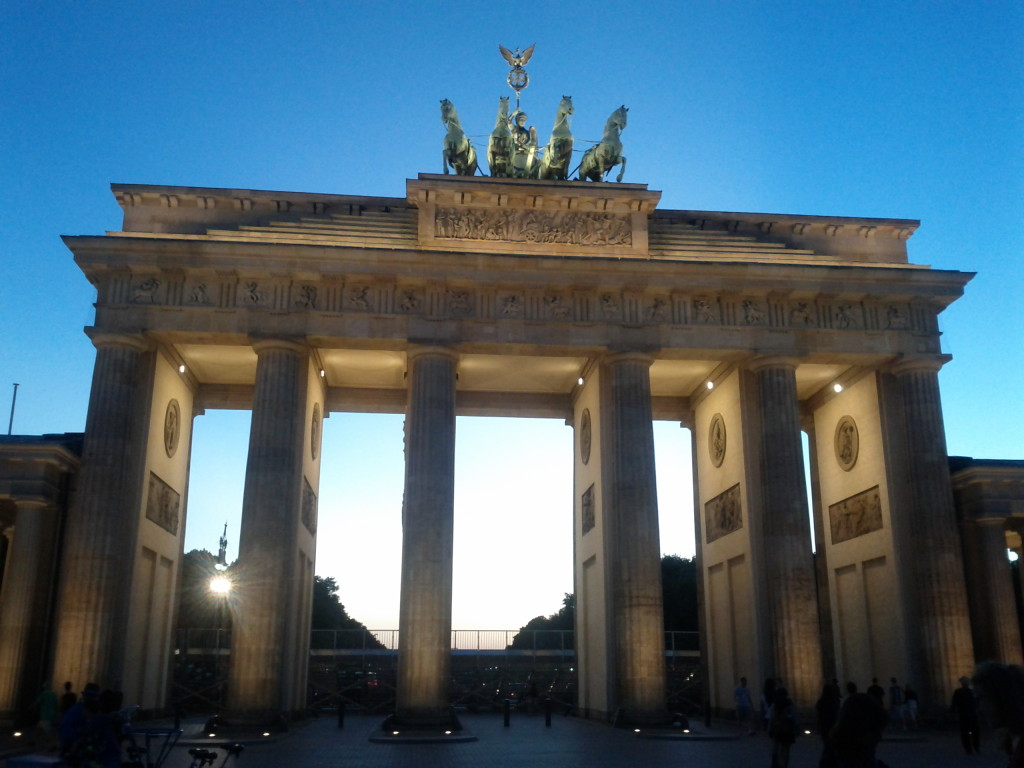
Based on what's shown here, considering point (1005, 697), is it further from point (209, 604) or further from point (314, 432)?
point (209, 604)

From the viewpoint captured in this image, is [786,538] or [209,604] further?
[209,604]

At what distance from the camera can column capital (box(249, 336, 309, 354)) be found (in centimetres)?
3048

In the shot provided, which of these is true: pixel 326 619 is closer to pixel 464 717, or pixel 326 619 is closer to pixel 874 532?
pixel 464 717

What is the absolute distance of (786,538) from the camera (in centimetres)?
3036

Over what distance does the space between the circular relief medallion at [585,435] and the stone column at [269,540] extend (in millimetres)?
10460

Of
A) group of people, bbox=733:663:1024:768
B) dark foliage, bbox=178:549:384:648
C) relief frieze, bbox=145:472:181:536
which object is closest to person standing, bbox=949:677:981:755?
group of people, bbox=733:663:1024:768

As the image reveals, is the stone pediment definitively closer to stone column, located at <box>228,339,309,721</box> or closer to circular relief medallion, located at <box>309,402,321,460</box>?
stone column, located at <box>228,339,309,721</box>

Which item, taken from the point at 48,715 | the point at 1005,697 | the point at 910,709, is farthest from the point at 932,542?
the point at 1005,697

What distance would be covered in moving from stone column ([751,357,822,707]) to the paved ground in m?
2.66

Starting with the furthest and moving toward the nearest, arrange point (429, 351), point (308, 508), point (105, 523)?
point (308, 508), point (429, 351), point (105, 523)

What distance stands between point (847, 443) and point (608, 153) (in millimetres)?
13916

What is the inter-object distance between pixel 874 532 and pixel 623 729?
38.4ft

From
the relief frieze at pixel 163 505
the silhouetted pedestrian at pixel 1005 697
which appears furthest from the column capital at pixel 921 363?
the silhouetted pedestrian at pixel 1005 697

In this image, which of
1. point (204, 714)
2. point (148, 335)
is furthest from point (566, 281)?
point (204, 714)
